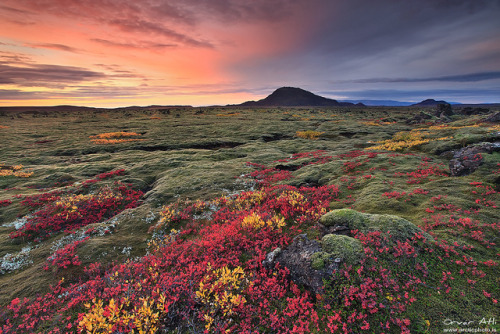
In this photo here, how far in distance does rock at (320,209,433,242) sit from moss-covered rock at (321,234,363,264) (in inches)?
45.9

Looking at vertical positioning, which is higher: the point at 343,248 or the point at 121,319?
the point at 343,248

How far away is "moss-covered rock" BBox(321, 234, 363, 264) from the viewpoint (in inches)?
309

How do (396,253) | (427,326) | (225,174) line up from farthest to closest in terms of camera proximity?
(225,174)
(396,253)
(427,326)

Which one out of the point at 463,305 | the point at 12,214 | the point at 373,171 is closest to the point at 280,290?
the point at 463,305

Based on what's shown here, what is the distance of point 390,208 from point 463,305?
22.1ft

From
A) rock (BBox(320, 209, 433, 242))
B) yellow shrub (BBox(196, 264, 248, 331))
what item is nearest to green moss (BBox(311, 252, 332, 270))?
rock (BBox(320, 209, 433, 242))

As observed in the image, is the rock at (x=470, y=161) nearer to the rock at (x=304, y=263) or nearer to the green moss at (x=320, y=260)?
the rock at (x=304, y=263)

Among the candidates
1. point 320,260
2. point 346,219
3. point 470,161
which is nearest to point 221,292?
point 320,260

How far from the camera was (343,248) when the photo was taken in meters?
8.12

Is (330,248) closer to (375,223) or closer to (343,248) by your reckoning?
(343,248)

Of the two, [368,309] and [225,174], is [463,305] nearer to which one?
[368,309]

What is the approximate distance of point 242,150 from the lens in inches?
1571

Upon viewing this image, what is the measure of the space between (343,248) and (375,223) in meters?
2.41

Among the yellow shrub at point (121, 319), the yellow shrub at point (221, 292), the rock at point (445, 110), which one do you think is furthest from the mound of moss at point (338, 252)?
the rock at point (445, 110)
